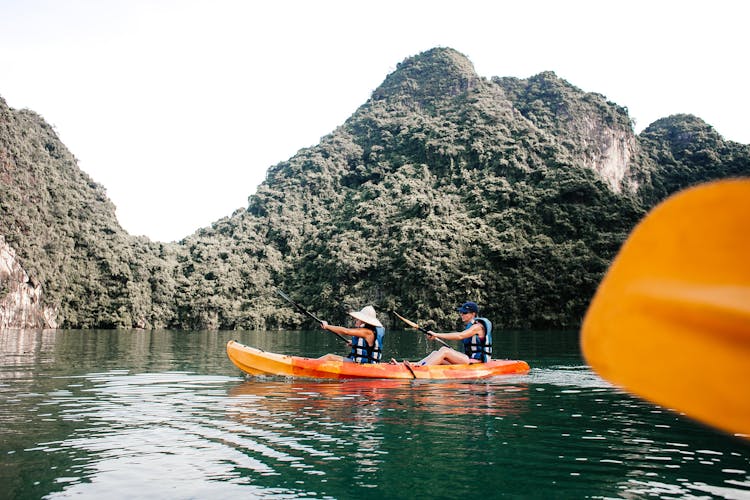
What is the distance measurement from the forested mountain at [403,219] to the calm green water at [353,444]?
43.7 meters

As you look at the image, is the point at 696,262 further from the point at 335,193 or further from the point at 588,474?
the point at 335,193

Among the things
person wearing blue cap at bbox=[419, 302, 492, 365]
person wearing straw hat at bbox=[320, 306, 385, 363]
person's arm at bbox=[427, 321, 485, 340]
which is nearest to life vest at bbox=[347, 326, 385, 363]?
person wearing straw hat at bbox=[320, 306, 385, 363]

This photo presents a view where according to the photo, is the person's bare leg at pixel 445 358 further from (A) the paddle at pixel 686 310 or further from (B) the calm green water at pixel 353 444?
(A) the paddle at pixel 686 310

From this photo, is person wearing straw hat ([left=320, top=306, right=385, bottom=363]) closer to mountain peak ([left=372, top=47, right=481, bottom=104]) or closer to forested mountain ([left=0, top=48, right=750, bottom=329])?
forested mountain ([left=0, top=48, right=750, bottom=329])

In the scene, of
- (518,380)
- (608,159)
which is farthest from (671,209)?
(608,159)

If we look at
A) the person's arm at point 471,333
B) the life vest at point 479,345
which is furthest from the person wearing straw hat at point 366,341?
the life vest at point 479,345

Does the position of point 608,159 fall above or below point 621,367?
above

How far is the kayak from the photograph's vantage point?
455 inches

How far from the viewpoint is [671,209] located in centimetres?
88

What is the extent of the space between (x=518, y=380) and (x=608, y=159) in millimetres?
83405

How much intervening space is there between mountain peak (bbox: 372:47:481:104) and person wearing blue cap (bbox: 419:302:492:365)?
92.6m

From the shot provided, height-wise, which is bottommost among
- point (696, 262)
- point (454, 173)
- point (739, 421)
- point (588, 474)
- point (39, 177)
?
point (588, 474)

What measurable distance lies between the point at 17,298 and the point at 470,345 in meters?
45.0

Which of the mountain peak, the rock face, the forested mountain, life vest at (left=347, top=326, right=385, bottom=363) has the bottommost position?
life vest at (left=347, top=326, right=385, bottom=363)
